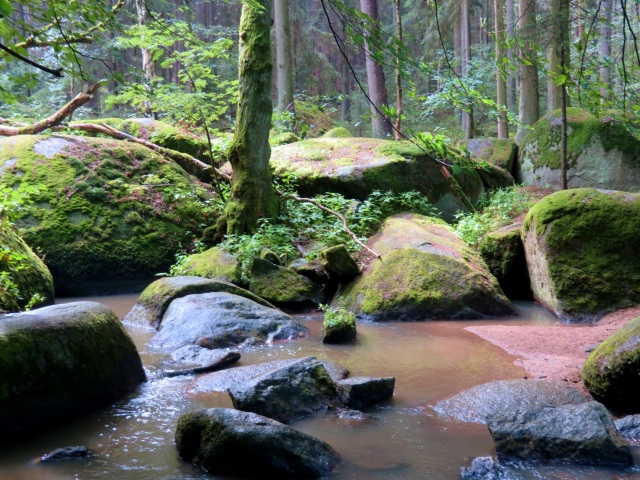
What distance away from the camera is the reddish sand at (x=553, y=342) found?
5305mm

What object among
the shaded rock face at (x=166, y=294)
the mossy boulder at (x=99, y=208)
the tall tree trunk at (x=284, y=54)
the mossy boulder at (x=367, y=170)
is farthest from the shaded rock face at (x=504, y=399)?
the tall tree trunk at (x=284, y=54)

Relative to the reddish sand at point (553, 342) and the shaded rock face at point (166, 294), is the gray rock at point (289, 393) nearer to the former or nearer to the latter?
the reddish sand at point (553, 342)

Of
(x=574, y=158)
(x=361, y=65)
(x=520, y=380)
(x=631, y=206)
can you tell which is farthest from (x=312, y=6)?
(x=520, y=380)

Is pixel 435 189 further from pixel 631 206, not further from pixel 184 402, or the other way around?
pixel 184 402

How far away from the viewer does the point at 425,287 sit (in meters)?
8.11

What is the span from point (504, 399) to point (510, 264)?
5036 mm

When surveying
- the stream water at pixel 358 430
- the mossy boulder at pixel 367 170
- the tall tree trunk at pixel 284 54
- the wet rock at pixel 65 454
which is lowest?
the stream water at pixel 358 430

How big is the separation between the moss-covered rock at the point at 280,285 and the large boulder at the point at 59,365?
3515 mm

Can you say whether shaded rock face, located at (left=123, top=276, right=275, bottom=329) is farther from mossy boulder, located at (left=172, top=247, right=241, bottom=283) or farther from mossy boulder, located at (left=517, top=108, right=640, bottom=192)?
mossy boulder, located at (left=517, top=108, right=640, bottom=192)

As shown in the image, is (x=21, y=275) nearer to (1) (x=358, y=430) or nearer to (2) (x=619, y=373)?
(1) (x=358, y=430)

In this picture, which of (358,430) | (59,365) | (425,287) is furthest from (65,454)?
(425,287)

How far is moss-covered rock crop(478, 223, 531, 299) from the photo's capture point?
29.9ft

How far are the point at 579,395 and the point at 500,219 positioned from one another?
693cm

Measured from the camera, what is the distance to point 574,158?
509 inches
